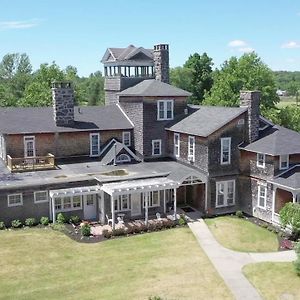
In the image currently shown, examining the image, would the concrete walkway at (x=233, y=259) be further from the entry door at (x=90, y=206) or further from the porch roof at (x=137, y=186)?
the entry door at (x=90, y=206)

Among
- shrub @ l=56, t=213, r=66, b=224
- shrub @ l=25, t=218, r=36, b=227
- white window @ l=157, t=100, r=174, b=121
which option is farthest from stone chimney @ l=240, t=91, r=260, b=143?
shrub @ l=25, t=218, r=36, b=227

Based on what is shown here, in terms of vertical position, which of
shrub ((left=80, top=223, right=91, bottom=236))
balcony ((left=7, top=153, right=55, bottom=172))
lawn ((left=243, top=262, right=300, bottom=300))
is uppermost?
balcony ((left=7, top=153, right=55, bottom=172))

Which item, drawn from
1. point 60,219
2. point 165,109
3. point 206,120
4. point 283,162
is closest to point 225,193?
point 283,162

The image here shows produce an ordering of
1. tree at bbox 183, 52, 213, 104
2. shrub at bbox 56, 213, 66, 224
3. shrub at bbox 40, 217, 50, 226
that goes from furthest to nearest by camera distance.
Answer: tree at bbox 183, 52, 213, 104 → shrub at bbox 56, 213, 66, 224 → shrub at bbox 40, 217, 50, 226

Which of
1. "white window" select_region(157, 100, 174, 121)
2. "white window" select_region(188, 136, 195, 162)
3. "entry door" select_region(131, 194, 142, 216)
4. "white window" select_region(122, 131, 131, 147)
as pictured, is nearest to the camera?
"entry door" select_region(131, 194, 142, 216)

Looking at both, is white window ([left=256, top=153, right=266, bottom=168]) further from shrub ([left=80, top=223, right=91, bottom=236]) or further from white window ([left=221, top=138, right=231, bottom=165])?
shrub ([left=80, top=223, right=91, bottom=236])

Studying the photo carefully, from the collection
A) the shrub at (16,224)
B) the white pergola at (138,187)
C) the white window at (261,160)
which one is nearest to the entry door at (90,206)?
the white pergola at (138,187)
